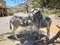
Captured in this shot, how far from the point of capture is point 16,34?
33.1 ft

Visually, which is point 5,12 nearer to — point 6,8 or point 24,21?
point 6,8

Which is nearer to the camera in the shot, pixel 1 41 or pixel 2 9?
pixel 1 41

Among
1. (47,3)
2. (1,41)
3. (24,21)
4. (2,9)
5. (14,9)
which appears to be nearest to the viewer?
(47,3)

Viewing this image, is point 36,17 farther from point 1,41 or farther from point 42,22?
point 1,41

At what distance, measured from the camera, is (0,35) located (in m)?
10.3

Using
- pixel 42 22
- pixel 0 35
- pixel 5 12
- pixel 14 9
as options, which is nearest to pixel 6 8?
pixel 5 12

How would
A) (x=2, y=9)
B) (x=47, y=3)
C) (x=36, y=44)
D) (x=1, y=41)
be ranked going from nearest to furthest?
(x=47, y=3) → (x=36, y=44) → (x=1, y=41) → (x=2, y=9)

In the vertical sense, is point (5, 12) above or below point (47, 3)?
below

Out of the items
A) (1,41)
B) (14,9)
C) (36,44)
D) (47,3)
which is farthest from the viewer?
(14,9)

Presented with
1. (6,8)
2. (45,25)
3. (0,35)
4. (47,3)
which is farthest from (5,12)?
(47,3)

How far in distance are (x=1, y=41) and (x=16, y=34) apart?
1218 millimetres

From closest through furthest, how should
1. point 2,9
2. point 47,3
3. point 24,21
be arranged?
point 47,3 < point 24,21 < point 2,9

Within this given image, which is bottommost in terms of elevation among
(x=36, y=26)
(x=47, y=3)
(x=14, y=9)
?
(x=14, y=9)

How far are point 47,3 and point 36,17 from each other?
3.93 m
